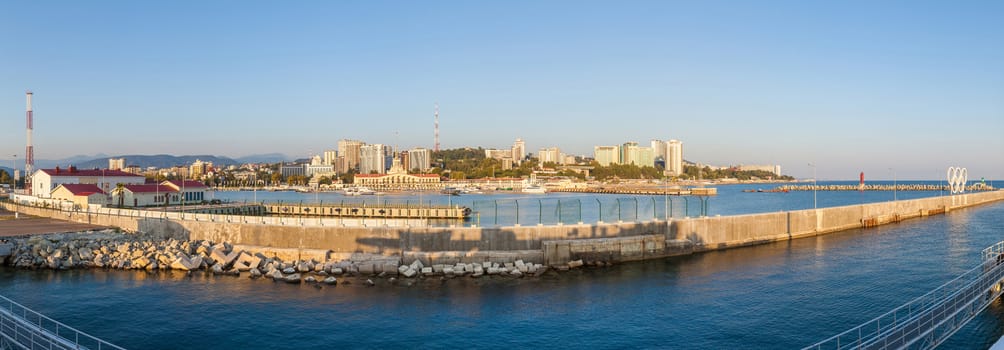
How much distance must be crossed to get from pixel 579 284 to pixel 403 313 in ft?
26.0

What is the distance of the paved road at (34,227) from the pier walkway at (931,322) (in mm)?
39706

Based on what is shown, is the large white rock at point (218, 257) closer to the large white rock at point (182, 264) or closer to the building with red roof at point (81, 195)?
the large white rock at point (182, 264)

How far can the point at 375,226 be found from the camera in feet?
94.1

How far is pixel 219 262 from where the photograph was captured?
26609 millimetres

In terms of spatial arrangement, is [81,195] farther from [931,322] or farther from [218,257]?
[931,322]

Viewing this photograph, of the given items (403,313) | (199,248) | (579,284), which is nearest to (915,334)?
(579,284)

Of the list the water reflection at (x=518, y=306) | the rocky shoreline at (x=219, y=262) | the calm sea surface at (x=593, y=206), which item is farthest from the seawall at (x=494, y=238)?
the calm sea surface at (x=593, y=206)

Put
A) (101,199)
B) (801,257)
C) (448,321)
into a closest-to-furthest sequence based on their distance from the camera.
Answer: (448,321) → (801,257) → (101,199)

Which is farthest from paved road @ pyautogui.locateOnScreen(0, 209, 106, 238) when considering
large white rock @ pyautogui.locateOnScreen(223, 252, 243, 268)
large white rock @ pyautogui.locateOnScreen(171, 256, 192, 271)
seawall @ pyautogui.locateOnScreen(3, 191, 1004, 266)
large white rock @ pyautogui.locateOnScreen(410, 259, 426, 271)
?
large white rock @ pyautogui.locateOnScreen(410, 259, 426, 271)

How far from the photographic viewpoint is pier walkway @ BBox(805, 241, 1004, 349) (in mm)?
13039

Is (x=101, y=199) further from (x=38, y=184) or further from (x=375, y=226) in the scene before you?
(x=375, y=226)

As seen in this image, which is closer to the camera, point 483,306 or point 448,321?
point 448,321

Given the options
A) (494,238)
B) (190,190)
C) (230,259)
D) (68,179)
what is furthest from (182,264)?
(68,179)

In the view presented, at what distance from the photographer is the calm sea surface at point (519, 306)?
1700 cm
